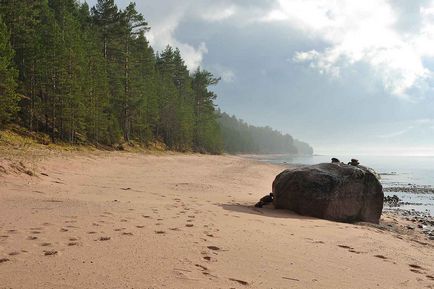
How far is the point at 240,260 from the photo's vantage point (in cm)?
557

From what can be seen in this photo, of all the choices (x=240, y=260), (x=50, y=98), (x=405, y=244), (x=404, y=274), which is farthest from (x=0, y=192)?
(x=50, y=98)

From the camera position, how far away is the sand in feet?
14.7

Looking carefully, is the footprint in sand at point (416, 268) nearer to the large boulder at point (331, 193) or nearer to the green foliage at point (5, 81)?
the large boulder at point (331, 193)

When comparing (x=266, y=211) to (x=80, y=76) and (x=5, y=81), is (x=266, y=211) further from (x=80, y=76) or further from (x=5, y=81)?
(x=80, y=76)

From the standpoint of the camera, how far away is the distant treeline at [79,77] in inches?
1257

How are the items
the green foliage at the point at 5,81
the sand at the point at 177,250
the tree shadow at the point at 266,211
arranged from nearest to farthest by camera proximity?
the sand at the point at 177,250
the tree shadow at the point at 266,211
the green foliage at the point at 5,81

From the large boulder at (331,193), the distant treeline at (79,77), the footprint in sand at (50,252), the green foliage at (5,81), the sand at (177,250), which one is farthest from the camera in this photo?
the distant treeline at (79,77)

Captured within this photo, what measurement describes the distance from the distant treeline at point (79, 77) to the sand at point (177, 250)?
21.5 m

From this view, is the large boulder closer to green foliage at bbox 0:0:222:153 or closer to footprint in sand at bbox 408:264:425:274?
footprint in sand at bbox 408:264:425:274

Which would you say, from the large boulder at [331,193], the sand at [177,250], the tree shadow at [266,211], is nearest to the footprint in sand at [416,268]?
the sand at [177,250]

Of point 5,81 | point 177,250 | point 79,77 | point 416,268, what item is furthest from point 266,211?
point 79,77

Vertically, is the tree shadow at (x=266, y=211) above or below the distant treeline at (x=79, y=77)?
below

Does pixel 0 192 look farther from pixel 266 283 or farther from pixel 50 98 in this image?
pixel 50 98

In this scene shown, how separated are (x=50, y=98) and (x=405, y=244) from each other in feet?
105
